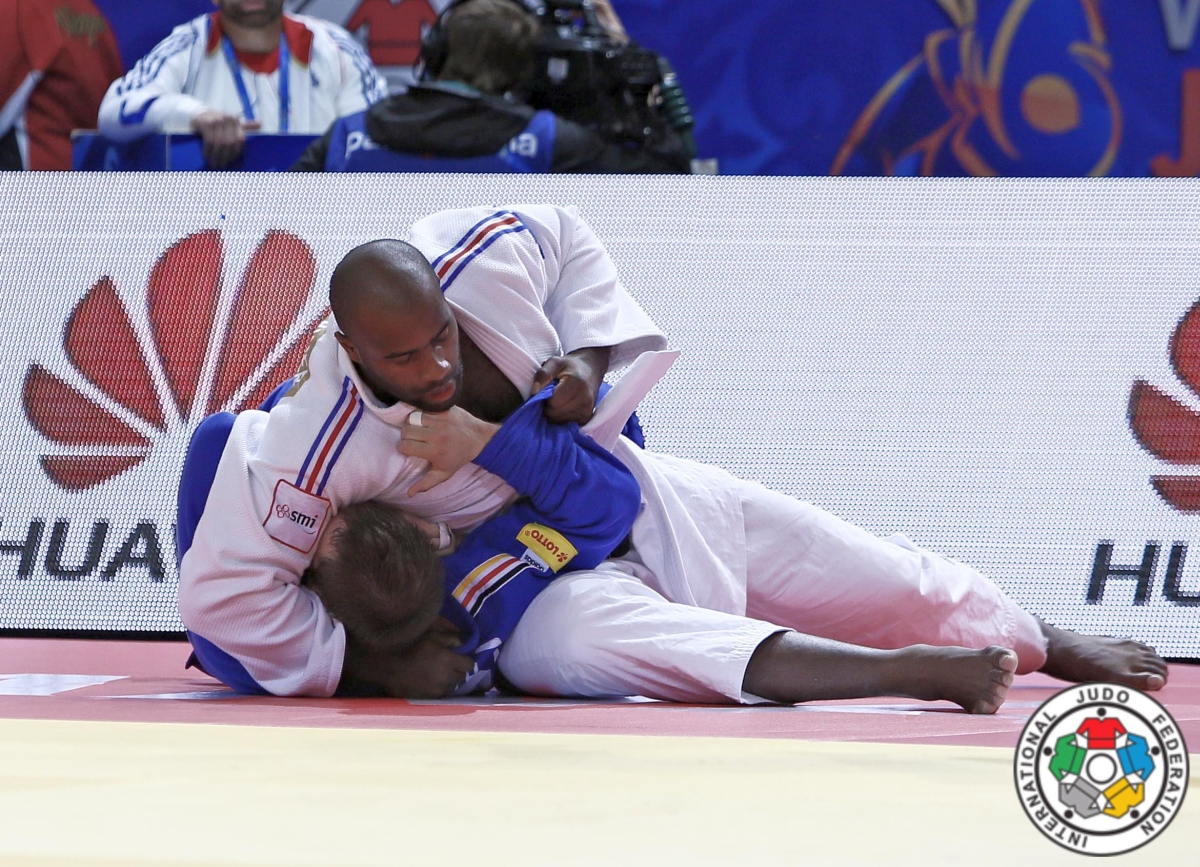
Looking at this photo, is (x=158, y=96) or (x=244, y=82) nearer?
(x=158, y=96)

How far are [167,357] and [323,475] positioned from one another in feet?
4.23

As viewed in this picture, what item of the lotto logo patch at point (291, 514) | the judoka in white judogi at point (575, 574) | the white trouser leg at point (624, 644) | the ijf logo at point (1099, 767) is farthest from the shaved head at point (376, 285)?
the ijf logo at point (1099, 767)

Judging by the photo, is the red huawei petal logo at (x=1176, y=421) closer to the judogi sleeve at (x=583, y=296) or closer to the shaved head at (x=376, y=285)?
the judogi sleeve at (x=583, y=296)

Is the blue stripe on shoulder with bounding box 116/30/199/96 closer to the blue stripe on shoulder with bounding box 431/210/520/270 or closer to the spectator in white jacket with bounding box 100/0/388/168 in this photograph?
the spectator in white jacket with bounding box 100/0/388/168

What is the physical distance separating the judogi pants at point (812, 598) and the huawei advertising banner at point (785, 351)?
1.18 feet

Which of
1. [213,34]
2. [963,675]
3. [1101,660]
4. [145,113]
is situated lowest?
[1101,660]

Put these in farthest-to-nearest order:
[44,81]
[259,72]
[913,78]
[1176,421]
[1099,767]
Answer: [913,78] → [44,81] → [259,72] → [1176,421] → [1099,767]

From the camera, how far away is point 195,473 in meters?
2.15

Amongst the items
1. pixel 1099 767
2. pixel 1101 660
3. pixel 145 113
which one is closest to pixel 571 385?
pixel 1101 660

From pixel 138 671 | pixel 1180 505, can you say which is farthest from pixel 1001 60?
pixel 138 671

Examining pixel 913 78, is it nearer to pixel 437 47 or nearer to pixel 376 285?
pixel 437 47

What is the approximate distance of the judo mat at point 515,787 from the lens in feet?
3.31

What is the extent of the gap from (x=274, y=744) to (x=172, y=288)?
199 cm

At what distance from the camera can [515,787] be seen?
4.04 ft
